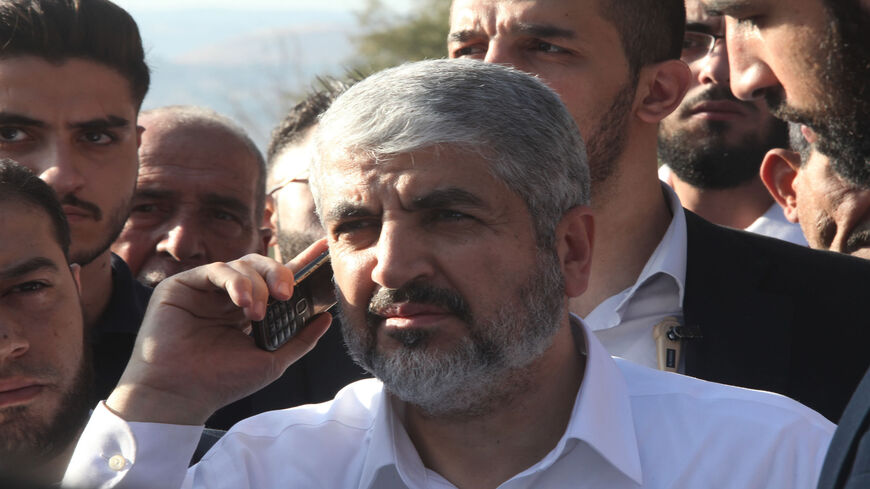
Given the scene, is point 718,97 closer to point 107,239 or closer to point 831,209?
point 831,209

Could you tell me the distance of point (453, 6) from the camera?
4340 millimetres

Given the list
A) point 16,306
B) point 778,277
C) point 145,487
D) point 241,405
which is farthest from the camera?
point 241,405

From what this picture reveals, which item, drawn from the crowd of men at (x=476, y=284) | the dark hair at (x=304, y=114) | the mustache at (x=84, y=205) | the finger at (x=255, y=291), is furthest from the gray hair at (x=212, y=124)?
the finger at (x=255, y=291)

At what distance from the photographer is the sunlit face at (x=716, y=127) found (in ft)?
18.1

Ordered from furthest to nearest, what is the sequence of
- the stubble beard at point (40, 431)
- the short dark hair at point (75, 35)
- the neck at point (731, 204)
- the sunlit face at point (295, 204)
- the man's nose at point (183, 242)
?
the neck at point (731, 204), the sunlit face at point (295, 204), the man's nose at point (183, 242), the short dark hair at point (75, 35), the stubble beard at point (40, 431)

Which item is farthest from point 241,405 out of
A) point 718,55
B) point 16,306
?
point 718,55

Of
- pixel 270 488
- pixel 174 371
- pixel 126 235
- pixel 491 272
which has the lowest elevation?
pixel 126 235

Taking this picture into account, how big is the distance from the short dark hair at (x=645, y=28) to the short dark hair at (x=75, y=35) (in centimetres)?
192

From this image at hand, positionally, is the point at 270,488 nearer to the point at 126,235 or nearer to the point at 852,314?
the point at 852,314

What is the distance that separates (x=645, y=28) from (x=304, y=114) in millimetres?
2630

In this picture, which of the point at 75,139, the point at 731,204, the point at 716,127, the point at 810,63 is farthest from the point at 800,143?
the point at 75,139

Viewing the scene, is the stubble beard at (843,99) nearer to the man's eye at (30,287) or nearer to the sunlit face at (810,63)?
the sunlit face at (810,63)

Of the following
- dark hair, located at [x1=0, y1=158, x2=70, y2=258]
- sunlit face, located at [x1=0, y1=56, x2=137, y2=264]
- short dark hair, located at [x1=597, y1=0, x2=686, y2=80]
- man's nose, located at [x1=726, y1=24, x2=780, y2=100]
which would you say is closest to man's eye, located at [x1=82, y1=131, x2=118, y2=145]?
sunlit face, located at [x1=0, y1=56, x2=137, y2=264]

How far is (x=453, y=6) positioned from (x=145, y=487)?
90.5 inches
